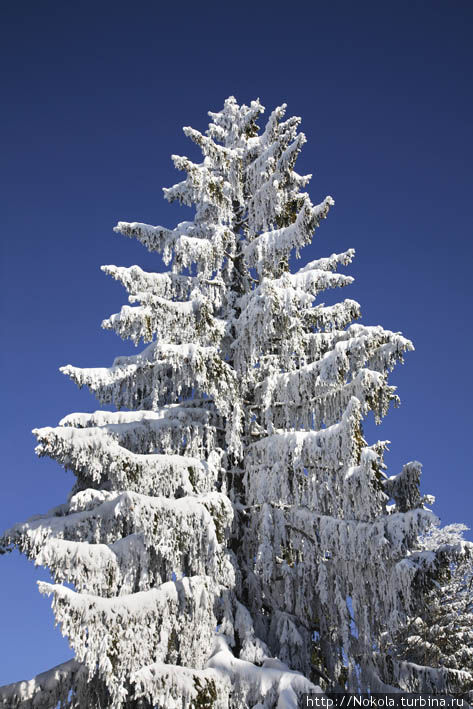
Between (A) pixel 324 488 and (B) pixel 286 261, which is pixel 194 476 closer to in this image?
(A) pixel 324 488

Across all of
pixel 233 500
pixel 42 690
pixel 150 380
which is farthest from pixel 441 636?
pixel 42 690

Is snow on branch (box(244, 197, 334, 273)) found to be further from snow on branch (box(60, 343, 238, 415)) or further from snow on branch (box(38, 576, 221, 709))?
snow on branch (box(38, 576, 221, 709))

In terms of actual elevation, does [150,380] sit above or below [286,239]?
below

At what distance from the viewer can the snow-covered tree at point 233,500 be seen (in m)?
8.07

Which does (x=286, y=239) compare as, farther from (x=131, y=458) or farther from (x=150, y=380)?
(x=131, y=458)

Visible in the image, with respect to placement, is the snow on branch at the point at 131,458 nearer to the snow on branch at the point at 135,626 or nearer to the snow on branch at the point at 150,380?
the snow on branch at the point at 150,380

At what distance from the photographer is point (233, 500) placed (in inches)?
440

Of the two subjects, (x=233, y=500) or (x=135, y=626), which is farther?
(x=233, y=500)

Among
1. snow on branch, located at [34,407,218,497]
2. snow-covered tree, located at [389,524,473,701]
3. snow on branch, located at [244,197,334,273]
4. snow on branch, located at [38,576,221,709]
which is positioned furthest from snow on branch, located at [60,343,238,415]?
snow-covered tree, located at [389,524,473,701]

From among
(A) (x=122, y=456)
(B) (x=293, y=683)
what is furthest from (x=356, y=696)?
(A) (x=122, y=456)

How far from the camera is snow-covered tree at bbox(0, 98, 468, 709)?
26.5 feet

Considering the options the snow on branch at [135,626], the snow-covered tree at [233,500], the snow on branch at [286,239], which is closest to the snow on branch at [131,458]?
the snow-covered tree at [233,500]

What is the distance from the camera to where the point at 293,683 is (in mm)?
7617

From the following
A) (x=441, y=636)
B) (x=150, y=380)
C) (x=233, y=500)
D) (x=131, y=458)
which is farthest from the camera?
(x=441, y=636)
